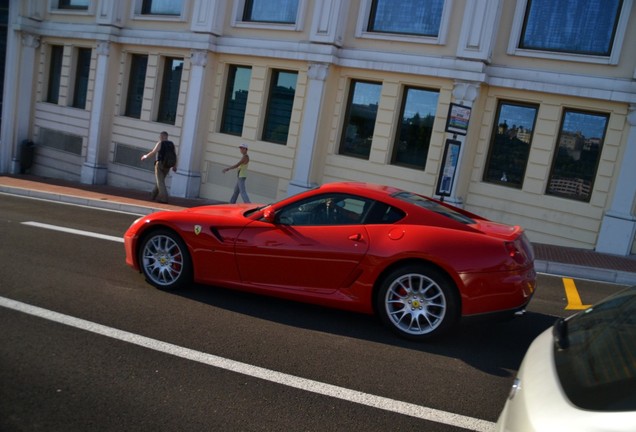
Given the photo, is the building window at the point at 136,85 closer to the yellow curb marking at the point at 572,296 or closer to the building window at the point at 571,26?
the building window at the point at 571,26

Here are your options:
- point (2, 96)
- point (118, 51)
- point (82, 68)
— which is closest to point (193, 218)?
point (118, 51)

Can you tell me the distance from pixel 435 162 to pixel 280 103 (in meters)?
4.94

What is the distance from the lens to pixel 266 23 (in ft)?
52.0

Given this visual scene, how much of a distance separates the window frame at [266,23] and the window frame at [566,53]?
5.58 meters

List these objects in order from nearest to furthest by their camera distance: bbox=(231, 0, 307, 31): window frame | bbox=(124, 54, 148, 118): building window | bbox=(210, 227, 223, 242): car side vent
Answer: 1. bbox=(210, 227, 223, 242): car side vent
2. bbox=(231, 0, 307, 31): window frame
3. bbox=(124, 54, 148, 118): building window

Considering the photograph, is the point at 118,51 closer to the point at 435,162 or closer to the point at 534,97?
the point at 435,162

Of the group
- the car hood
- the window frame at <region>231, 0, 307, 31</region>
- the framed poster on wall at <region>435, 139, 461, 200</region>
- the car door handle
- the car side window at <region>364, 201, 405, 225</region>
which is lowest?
the car hood

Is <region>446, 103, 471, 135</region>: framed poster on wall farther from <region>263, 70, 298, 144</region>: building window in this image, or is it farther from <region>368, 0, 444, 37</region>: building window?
<region>263, 70, 298, 144</region>: building window

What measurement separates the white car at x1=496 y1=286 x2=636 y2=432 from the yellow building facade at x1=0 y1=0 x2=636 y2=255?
8080 mm

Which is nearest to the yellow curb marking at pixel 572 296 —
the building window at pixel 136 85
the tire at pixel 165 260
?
the tire at pixel 165 260

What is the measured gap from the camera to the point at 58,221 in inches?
393

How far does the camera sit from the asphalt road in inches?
138

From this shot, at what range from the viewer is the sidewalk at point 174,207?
31.4 feet

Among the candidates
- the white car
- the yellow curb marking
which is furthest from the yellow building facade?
the white car
